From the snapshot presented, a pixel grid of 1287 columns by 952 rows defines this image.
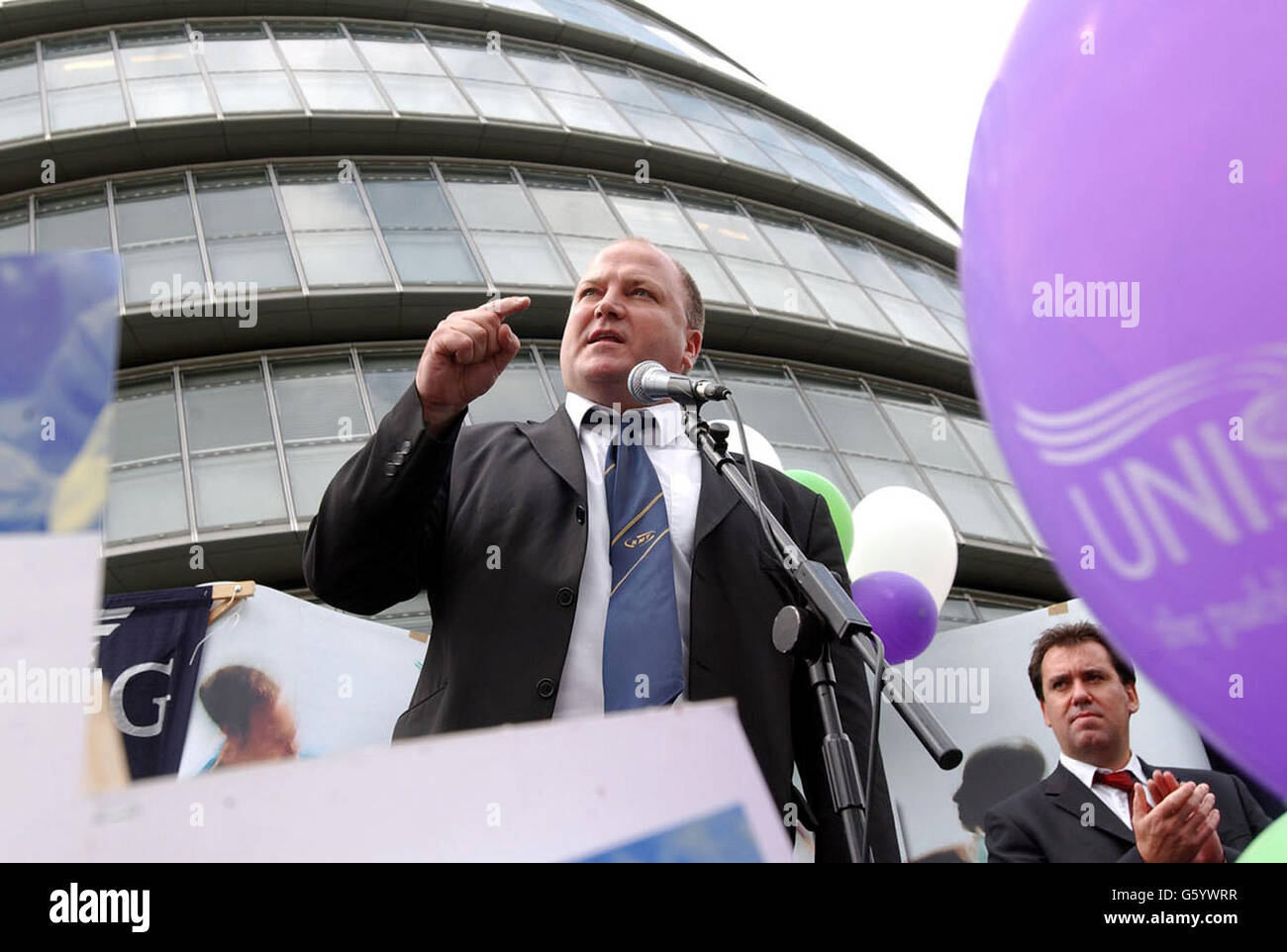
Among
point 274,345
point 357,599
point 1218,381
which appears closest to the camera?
point 1218,381

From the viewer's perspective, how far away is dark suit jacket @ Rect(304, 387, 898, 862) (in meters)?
2.45

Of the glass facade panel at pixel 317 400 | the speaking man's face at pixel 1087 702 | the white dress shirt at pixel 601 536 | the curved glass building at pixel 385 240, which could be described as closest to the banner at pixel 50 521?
the white dress shirt at pixel 601 536

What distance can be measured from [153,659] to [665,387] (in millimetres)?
4296

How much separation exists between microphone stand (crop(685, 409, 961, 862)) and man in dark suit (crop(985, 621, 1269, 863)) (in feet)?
2.64

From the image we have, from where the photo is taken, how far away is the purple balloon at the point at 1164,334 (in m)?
1.94

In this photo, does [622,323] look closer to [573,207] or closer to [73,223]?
[573,207]

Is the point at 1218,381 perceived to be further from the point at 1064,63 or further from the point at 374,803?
the point at 374,803

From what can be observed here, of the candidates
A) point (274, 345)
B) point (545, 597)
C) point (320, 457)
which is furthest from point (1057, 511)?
point (274, 345)

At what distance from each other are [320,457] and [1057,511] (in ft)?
33.0

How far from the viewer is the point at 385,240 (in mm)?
13492

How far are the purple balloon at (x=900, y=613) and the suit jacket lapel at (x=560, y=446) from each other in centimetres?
382

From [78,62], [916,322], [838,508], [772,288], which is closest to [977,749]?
[838,508]
